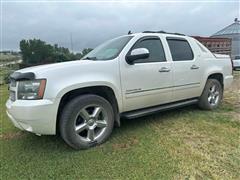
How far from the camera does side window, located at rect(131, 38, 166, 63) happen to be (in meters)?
3.92

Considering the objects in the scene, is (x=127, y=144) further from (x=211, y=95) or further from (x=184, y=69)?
(x=211, y=95)

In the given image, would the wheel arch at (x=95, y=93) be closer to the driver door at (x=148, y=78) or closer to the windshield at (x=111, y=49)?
the driver door at (x=148, y=78)

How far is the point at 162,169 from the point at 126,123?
Result: 6.07 ft

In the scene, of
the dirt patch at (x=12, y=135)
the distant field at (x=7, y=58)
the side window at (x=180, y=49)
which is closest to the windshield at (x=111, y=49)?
the side window at (x=180, y=49)

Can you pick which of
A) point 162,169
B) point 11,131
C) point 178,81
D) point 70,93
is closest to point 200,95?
point 178,81

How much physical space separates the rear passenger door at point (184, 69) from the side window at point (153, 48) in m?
0.28

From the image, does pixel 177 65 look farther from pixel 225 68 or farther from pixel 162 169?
pixel 162 169

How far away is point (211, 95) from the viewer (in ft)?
17.1

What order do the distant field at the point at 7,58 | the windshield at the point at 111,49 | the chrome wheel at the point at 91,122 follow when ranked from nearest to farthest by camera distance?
the chrome wheel at the point at 91,122, the windshield at the point at 111,49, the distant field at the point at 7,58

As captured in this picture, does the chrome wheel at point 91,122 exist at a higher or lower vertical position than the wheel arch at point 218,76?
lower

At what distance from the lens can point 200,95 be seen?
4953 mm

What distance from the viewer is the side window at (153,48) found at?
3922 millimetres

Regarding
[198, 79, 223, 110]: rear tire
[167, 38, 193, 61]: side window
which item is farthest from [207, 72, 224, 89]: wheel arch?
[167, 38, 193, 61]: side window

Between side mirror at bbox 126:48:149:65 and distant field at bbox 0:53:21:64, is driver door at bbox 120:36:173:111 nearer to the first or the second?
side mirror at bbox 126:48:149:65
